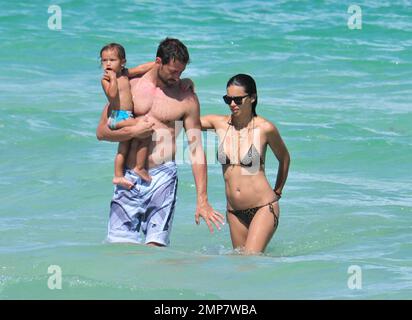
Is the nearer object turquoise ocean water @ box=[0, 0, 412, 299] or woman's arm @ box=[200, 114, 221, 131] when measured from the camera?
turquoise ocean water @ box=[0, 0, 412, 299]

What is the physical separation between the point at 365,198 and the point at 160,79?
11.7 feet

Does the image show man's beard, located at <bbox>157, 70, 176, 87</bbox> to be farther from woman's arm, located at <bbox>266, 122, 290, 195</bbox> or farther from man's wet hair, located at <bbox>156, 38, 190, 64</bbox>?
woman's arm, located at <bbox>266, 122, 290, 195</bbox>

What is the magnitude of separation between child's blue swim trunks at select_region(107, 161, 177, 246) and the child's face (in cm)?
73

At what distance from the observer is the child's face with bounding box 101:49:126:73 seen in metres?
6.96

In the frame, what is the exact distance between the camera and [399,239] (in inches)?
335

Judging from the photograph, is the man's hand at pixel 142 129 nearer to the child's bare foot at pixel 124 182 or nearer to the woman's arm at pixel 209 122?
the child's bare foot at pixel 124 182

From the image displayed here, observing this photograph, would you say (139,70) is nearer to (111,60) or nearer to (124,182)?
(111,60)

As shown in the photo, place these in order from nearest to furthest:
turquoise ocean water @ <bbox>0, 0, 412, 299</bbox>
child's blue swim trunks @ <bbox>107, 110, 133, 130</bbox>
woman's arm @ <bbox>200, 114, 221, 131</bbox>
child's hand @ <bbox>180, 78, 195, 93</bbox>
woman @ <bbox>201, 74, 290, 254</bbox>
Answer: turquoise ocean water @ <bbox>0, 0, 412, 299</bbox> < child's blue swim trunks @ <bbox>107, 110, 133, 130</bbox> < child's hand @ <bbox>180, 78, 195, 93</bbox> < woman @ <bbox>201, 74, 290, 254</bbox> < woman's arm @ <bbox>200, 114, 221, 131</bbox>

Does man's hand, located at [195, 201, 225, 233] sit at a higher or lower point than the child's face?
lower

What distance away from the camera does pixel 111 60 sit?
6988mm

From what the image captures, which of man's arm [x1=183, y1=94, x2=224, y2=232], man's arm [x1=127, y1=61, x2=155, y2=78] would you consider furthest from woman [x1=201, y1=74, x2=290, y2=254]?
man's arm [x1=127, y1=61, x2=155, y2=78]

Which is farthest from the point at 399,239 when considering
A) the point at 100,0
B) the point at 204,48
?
the point at 100,0

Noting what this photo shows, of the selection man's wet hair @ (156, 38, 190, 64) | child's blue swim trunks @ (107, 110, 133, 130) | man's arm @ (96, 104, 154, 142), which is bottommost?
man's arm @ (96, 104, 154, 142)

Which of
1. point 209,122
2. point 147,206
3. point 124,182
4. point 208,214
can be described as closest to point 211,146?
point 209,122
